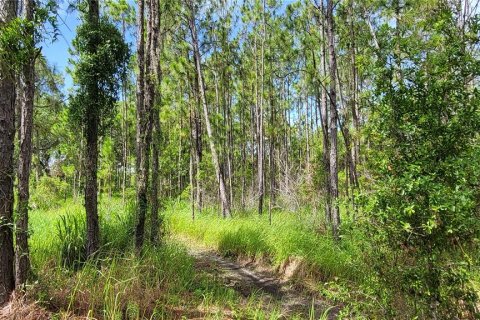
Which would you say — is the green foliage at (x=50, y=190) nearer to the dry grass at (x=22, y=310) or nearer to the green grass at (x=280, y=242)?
the green grass at (x=280, y=242)

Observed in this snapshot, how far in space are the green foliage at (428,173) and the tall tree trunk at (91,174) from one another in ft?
12.6

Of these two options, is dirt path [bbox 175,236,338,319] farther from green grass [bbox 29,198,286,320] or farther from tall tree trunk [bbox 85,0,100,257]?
tall tree trunk [bbox 85,0,100,257]

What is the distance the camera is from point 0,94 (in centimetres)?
318

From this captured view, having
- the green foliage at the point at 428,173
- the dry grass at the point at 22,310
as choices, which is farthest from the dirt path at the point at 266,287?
the dry grass at the point at 22,310

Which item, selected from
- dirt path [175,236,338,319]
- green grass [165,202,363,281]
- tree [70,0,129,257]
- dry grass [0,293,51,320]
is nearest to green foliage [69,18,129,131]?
tree [70,0,129,257]

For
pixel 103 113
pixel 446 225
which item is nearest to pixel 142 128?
pixel 103 113

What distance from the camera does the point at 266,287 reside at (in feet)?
18.9

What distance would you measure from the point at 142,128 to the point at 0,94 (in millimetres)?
2425

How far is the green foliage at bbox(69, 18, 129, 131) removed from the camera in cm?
508

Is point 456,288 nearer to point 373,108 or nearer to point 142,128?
point 373,108

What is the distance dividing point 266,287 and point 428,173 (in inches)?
147

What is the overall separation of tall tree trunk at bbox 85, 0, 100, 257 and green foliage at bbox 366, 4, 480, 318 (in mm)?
3831

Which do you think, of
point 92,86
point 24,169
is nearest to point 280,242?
point 92,86

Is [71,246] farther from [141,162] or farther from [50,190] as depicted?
[50,190]
